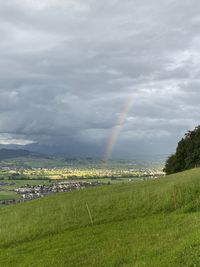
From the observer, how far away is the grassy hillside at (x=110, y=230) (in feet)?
66.6

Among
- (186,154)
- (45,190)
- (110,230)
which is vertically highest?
(186,154)

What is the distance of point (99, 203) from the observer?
35.8 m

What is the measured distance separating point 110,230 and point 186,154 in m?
70.8

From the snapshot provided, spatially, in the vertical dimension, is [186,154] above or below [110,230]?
above

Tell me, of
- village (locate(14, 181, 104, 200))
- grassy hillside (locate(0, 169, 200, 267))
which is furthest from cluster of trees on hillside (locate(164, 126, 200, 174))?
grassy hillside (locate(0, 169, 200, 267))

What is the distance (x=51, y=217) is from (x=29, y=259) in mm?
10182

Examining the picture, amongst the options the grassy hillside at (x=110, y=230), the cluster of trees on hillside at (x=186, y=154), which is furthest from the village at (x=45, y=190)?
the grassy hillside at (x=110, y=230)

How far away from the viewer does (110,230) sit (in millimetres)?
27719

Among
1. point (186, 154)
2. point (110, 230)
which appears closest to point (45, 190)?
point (186, 154)

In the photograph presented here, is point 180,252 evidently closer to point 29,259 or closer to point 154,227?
point 154,227

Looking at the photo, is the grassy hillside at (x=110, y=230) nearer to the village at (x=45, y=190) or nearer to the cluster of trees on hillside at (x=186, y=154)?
the cluster of trees on hillside at (x=186, y=154)

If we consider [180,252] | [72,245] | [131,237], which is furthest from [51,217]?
[180,252]

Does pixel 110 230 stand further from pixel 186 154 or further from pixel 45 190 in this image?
pixel 45 190

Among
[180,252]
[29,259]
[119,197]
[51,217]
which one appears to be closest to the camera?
[180,252]
